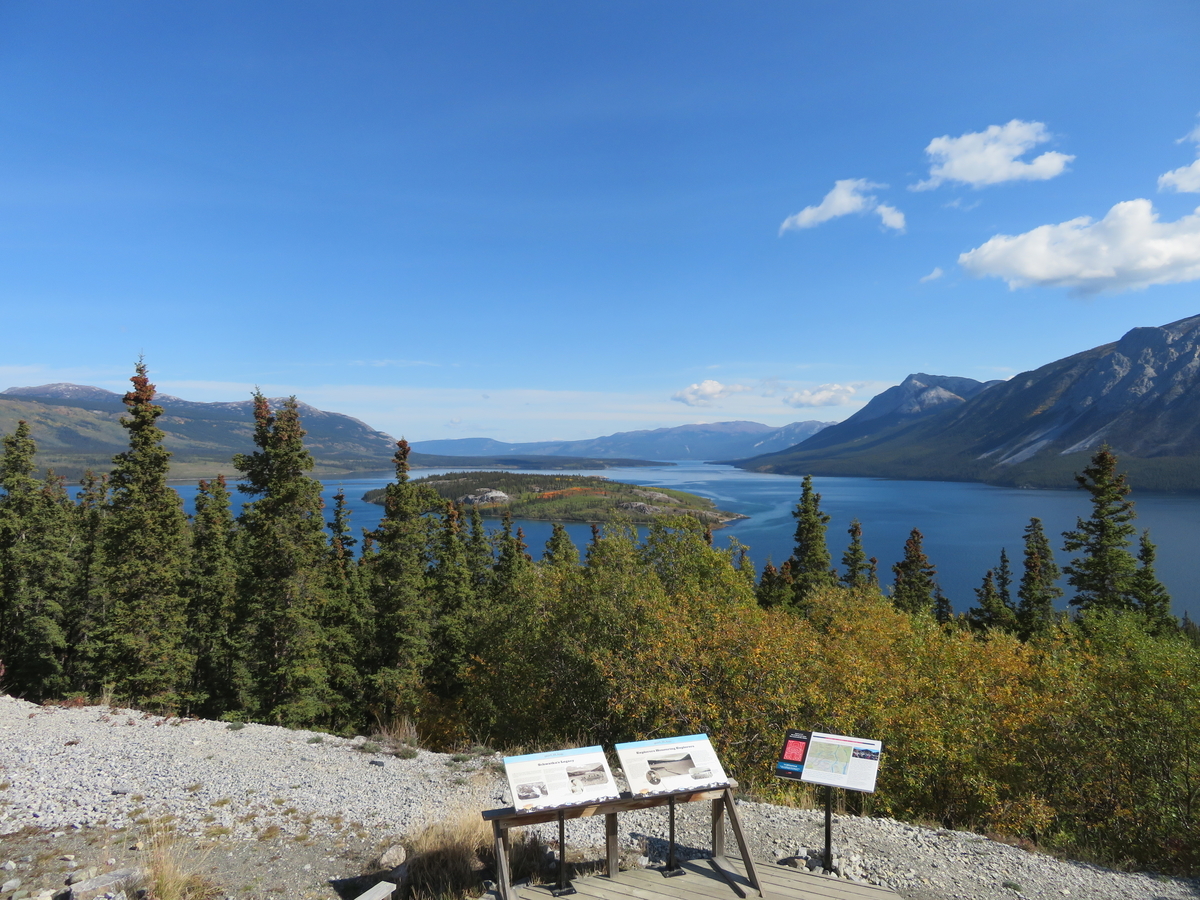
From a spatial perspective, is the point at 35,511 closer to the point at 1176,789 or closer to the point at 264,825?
the point at 264,825

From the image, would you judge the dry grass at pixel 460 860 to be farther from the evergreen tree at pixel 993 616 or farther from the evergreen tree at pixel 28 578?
the evergreen tree at pixel 993 616

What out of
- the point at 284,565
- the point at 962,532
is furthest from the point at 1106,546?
the point at 962,532

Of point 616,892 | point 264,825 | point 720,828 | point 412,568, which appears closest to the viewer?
point 616,892

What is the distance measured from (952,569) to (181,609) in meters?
103

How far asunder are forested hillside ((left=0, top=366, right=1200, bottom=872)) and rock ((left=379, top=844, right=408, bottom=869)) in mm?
6806

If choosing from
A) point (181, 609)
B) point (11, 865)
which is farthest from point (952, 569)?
point (11, 865)

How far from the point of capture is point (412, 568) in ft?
104

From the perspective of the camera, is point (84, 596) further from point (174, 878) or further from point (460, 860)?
point (460, 860)

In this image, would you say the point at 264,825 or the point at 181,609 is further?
the point at 181,609

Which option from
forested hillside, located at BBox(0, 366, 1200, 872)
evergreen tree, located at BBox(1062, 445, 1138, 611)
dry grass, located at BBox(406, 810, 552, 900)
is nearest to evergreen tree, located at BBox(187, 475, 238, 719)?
forested hillside, located at BBox(0, 366, 1200, 872)

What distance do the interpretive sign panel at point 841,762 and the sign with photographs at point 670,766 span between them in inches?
51.2

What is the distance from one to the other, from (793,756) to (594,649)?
11.3 meters

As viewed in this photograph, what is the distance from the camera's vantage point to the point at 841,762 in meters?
8.36

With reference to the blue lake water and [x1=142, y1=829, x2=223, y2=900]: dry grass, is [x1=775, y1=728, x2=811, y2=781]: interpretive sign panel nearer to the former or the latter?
[x1=142, y1=829, x2=223, y2=900]: dry grass
